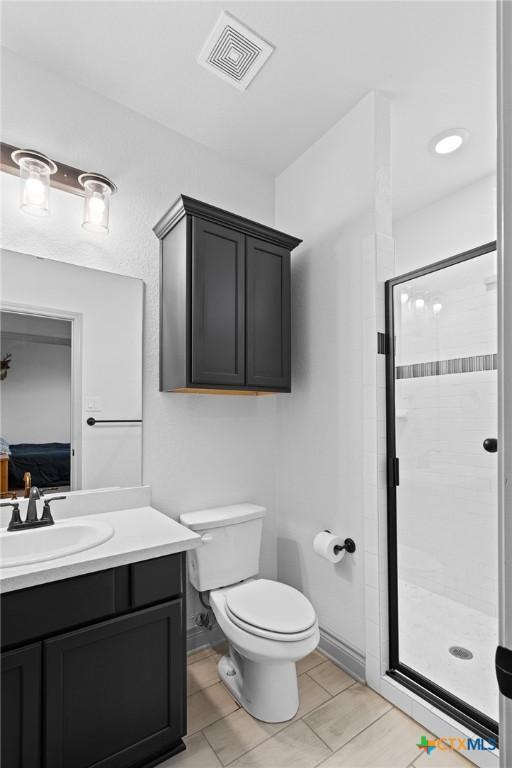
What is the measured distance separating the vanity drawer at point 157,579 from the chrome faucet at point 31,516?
0.46 m

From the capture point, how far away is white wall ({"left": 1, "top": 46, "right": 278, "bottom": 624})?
1.73 metres

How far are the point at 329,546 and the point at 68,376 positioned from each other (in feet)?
4.65

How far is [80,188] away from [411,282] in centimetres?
152

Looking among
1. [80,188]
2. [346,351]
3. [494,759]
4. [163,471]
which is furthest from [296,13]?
[494,759]

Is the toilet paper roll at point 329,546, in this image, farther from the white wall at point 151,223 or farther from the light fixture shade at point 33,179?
the light fixture shade at point 33,179

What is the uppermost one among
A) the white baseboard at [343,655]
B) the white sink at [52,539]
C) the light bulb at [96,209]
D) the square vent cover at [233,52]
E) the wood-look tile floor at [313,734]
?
the square vent cover at [233,52]

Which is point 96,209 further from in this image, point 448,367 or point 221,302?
point 448,367

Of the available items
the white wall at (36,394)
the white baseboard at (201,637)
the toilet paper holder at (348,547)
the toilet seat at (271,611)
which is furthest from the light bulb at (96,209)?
the white baseboard at (201,637)

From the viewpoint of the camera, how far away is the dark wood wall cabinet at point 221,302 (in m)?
1.85

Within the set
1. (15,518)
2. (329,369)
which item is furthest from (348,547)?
(15,518)

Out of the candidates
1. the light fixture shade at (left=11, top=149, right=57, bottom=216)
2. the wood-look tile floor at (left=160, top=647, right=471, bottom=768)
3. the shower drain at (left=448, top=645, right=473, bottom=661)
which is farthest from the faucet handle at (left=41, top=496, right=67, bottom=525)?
the shower drain at (left=448, top=645, right=473, bottom=661)

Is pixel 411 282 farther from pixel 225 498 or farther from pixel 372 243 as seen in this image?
pixel 225 498

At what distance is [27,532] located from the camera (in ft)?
4.85

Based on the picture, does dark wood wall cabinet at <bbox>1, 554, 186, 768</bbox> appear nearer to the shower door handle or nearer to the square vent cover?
the shower door handle
